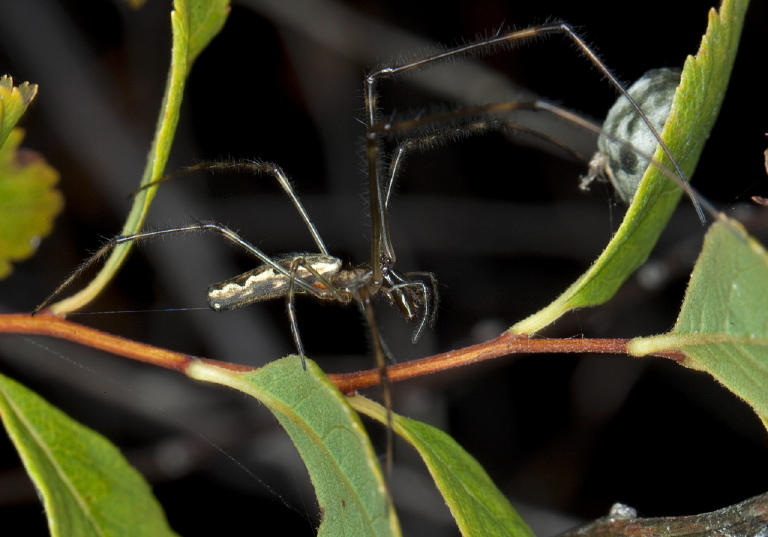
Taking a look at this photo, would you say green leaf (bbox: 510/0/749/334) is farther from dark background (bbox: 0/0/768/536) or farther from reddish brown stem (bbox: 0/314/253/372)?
dark background (bbox: 0/0/768/536)

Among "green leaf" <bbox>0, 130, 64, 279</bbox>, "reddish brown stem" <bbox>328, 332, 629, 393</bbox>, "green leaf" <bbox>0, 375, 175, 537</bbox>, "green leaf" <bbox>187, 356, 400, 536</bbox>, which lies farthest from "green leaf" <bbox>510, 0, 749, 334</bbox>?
"green leaf" <bbox>0, 130, 64, 279</bbox>

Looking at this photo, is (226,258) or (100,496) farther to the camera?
(226,258)

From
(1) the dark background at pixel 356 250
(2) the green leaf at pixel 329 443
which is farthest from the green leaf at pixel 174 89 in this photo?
(1) the dark background at pixel 356 250

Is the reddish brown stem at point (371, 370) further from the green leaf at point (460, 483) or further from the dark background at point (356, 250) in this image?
the dark background at point (356, 250)

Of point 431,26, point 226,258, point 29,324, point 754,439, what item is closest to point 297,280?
point 29,324

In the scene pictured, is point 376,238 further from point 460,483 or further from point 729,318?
point 729,318

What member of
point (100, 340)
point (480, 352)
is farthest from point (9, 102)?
point (480, 352)

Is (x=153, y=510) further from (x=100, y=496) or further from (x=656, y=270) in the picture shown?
(x=656, y=270)
